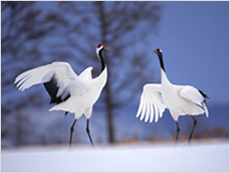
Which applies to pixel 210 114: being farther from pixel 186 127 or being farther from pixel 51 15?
pixel 51 15

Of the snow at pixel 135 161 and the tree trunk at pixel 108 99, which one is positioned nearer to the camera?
the snow at pixel 135 161

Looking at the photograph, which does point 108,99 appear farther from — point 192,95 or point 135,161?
point 135,161

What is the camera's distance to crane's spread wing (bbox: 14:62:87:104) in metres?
2.24

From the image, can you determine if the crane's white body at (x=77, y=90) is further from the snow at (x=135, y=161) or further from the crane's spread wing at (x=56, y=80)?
the snow at (x=135, y=161)

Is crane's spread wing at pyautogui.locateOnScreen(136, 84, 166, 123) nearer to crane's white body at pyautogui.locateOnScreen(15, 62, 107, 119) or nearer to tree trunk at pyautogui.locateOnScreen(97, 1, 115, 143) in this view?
crane's white body at pyautogui.locateOnScreen(15, 62, 107, 119)

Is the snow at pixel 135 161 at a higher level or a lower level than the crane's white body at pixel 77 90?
lower

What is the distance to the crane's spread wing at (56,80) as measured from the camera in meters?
2.24

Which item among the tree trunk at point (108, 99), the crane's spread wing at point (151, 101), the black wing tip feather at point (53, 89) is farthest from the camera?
the tree trunk at point (108, 99)

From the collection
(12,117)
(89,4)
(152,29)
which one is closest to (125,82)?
(152,29)

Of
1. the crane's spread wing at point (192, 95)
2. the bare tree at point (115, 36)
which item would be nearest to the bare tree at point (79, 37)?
the bare tree at point (115, 36)

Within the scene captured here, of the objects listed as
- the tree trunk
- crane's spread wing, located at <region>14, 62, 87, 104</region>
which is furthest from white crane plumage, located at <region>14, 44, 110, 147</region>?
the tree trunk

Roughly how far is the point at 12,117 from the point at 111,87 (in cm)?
125

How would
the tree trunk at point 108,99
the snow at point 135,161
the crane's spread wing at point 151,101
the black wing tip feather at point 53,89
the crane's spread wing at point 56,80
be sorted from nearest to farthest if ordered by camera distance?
the snow at point 135,161 < the crane's spread wing at point 56,80 < the black wing tip feather at point 53,89 < the crane's spread wing at point 151,101 < the tree trunk at point 108,99

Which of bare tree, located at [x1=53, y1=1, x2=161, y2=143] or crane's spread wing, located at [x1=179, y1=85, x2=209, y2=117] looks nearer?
crane's spread wing, located at [x1=179, y1=85, x2=209, y2=117]
